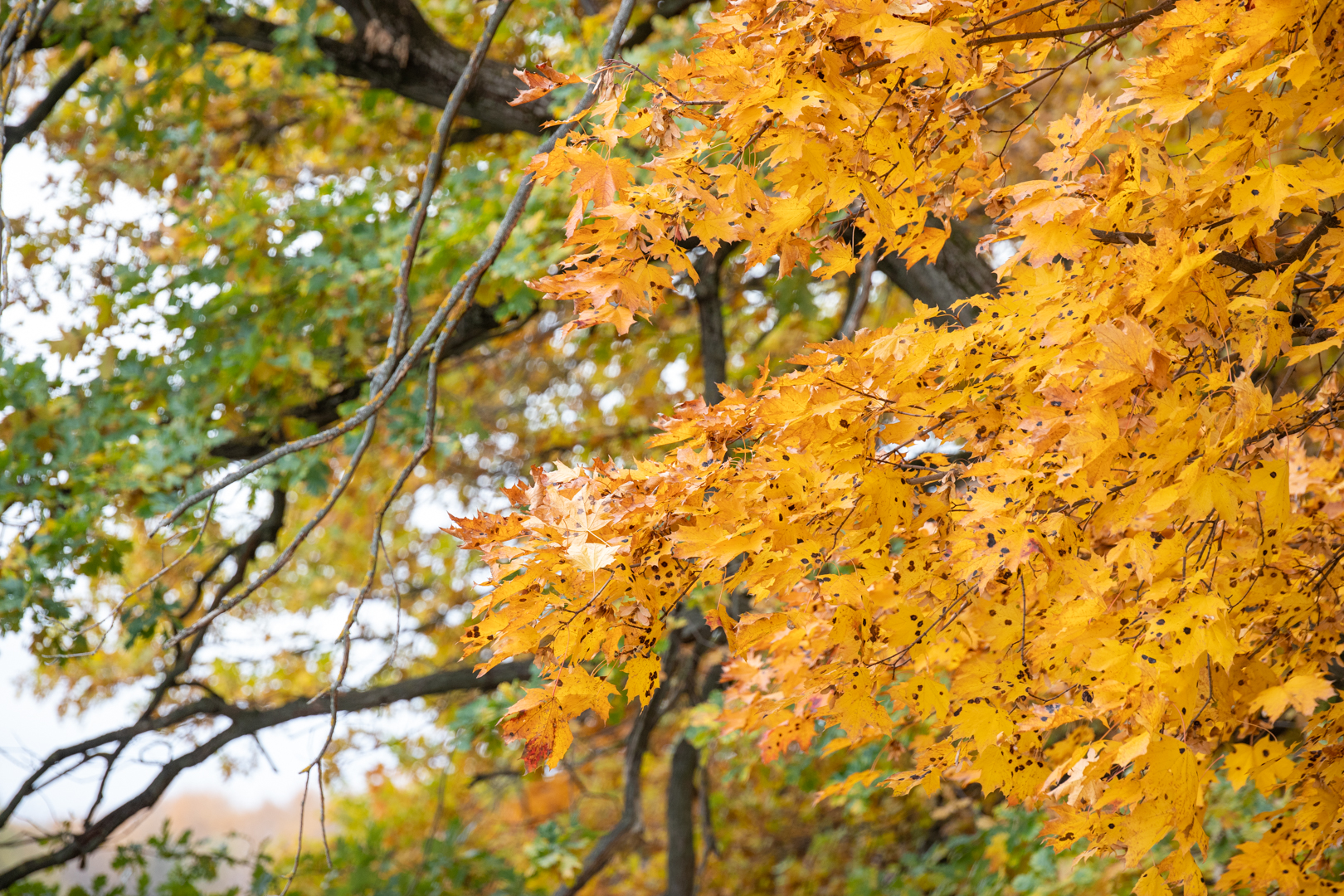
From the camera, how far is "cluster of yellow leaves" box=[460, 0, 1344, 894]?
4.75 feet

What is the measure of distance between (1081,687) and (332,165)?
17.0 ft

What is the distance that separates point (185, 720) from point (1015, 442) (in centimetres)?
384

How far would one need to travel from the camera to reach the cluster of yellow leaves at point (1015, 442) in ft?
4.75

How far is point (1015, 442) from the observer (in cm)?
170

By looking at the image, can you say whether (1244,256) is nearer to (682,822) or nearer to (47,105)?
(682,822)

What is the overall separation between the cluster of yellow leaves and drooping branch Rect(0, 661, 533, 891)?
223 centimetres

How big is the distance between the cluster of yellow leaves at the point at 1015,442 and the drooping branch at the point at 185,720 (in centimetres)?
223

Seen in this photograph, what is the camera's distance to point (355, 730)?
19.6 feet

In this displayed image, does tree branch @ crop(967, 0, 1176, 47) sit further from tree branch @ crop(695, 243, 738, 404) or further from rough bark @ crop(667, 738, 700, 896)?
rough bark @ crop(667, 738, 700, 896)

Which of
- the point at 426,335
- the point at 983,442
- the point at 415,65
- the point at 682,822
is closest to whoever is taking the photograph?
the point at 983,442

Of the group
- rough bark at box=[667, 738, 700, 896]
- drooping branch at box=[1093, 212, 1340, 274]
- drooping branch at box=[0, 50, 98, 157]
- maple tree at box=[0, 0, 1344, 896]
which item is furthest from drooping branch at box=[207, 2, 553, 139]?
rough bark at box=[667, 738, 700, 896]

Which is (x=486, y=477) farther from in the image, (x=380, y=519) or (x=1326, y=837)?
(x=1326, y=837)

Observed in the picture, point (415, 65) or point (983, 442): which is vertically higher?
point (415, 65)

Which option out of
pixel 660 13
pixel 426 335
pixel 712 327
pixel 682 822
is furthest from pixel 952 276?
pixel 682 822
